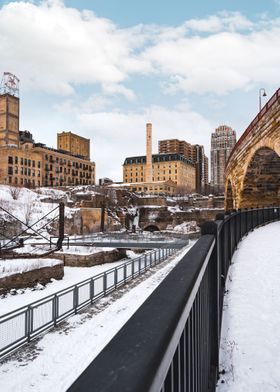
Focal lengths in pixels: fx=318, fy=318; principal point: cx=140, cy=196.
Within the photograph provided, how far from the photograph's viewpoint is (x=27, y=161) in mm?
83625

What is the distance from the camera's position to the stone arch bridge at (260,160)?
19.3m

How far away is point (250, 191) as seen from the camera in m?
32.5

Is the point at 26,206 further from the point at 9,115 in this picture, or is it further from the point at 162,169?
the point at 162,169

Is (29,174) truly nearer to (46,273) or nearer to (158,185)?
(158,185)

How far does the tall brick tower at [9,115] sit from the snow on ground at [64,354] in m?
83.6

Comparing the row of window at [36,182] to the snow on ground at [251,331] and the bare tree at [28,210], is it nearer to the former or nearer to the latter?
the bare tree at [28,210]

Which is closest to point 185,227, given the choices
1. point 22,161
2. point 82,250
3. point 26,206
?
point 26,206

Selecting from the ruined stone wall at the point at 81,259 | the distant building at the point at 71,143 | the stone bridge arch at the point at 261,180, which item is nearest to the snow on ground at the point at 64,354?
the ruined stone wall at the point at 81,259

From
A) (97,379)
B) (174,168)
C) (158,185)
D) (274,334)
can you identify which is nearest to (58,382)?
(274,334)

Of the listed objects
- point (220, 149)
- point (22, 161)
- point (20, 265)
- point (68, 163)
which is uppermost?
point (220, 149)

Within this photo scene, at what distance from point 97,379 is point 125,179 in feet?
466

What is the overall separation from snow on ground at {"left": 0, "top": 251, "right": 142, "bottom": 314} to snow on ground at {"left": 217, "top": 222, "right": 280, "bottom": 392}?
50.9ft

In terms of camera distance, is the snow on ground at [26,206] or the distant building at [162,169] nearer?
the snow on ground at [26,206]

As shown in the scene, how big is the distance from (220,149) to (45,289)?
173464mm
